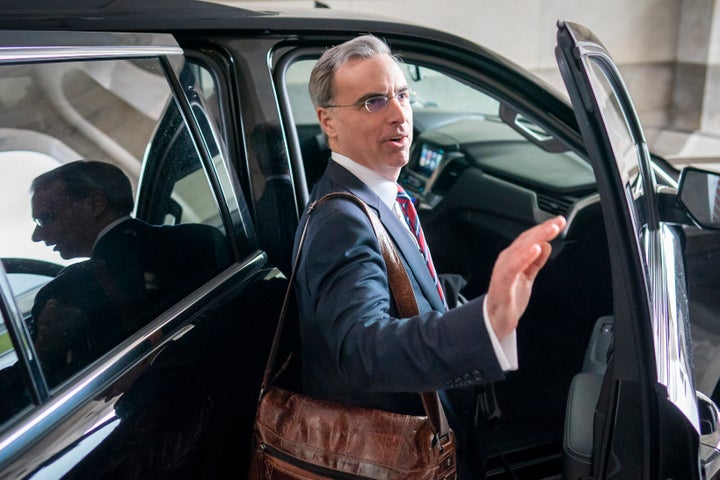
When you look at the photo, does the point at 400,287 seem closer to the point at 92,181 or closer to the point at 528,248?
the point at 528,248

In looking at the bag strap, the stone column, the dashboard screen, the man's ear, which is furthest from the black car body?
the stone column

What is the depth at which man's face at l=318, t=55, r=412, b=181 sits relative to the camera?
154cm

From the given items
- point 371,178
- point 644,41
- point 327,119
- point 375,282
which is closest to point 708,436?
point 375,282

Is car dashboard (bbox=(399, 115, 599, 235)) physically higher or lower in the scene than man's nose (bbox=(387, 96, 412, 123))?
lower

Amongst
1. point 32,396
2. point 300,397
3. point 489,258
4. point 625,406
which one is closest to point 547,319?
point 489,258

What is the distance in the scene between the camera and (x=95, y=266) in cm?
127

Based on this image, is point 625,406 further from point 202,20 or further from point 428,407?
point 202,20

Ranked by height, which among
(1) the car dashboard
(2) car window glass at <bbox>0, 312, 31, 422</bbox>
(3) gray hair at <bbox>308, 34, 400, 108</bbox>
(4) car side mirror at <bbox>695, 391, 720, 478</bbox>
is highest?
(3) gray hair at <bbox>308, 34, 400, 108</bbox>

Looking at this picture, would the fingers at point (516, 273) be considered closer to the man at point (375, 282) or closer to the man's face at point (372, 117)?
the man at point (375, 282)

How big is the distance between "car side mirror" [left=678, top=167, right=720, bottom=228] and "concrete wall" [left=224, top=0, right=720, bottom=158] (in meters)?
5.06

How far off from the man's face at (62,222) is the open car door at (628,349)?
33.7 inches

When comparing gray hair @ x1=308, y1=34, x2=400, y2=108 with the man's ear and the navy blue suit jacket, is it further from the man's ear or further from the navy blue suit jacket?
the navy blue suit jacket

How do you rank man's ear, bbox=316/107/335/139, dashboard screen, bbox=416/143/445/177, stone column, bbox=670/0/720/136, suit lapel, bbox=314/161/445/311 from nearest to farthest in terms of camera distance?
suit lapel, bbox=314/161/445/311 → man's ear, bbox=316/107/335/139 → dashboard screen, bbox=416/143/445/177 → stone column, bbox=670/0/720/136

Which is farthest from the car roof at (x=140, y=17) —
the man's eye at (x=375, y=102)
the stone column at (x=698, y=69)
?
the stone column at (x=698, y=69)
